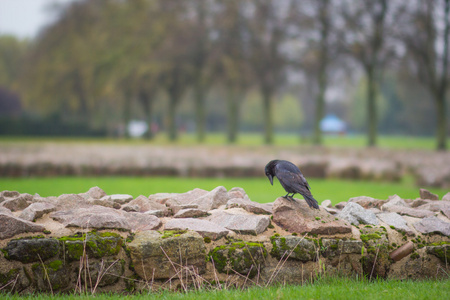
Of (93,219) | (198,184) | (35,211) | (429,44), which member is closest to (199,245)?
(93,219)

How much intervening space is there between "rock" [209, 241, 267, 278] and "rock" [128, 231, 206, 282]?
115 mm

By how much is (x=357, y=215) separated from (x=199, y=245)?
1.70m

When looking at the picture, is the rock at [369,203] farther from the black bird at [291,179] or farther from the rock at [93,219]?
the rock at [93,219]

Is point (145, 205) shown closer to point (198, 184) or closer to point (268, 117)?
point (198, 184)

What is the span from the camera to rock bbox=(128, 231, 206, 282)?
3.38 m

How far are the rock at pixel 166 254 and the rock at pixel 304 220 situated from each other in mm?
869

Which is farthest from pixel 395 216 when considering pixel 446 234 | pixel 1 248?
pixel 1 248

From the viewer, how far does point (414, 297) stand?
3115 mm

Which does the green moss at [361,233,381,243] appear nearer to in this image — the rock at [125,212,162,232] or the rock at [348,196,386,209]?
the rock at [348,196,386,209]

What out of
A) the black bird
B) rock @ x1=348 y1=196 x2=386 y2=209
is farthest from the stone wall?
rock @ x1=348 y1=196 x2=386 y2=209

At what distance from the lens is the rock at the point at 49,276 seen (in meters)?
3.23

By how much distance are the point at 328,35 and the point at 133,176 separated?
1358cm

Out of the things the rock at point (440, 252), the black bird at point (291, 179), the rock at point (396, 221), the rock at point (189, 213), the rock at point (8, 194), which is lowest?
the rock at point (440, 252)

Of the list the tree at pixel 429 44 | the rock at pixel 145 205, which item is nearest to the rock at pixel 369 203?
the rock at pixel 145 205
